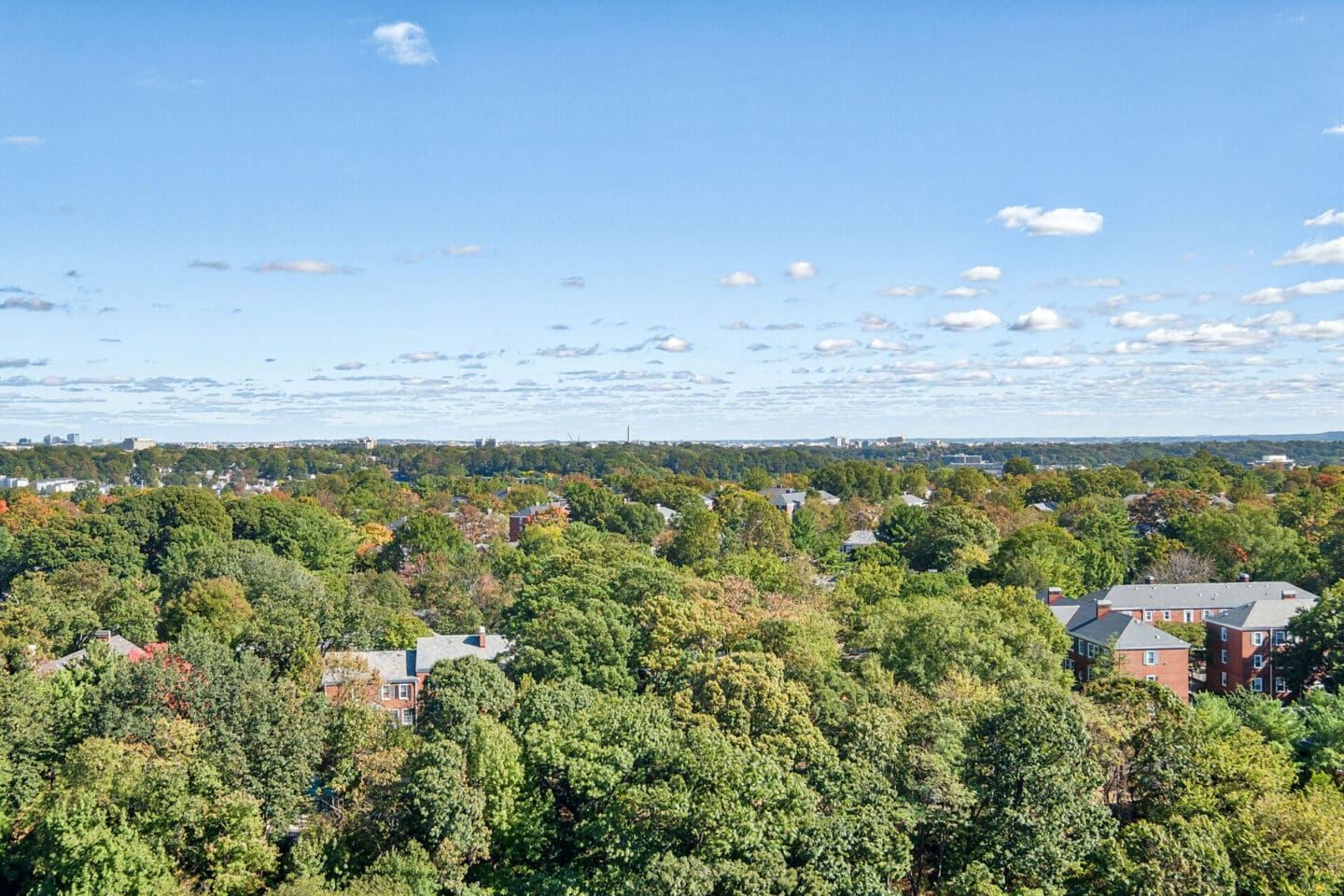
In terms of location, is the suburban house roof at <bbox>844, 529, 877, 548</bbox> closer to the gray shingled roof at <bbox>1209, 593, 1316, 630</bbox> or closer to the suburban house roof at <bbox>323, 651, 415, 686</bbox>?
the gray shingled roof at <bbox>1209, 593, 1316, 630</bbox>

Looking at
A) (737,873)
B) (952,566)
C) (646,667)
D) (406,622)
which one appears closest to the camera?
(737,873)

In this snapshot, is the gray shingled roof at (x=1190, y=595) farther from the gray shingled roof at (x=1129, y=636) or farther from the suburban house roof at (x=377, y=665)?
the suburban house roof at (x=377, y=665)

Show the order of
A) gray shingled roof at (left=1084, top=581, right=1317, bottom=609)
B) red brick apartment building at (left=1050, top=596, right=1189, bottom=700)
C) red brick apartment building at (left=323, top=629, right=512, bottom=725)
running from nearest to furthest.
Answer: red brick apartment building at (left=323, top=629, right=512, bottom=725) < red brick apartment building at (left=1050, top=596, right=1189, bottom=700) < gray shingled roof at (left=1084, top=581, right=1317, bottom=609)

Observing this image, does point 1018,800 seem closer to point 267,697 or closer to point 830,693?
point 830,693

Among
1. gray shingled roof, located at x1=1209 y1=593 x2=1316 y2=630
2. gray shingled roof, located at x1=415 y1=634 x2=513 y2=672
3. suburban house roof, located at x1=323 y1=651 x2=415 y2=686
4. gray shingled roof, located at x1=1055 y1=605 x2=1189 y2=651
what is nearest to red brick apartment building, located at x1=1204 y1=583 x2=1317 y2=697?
gray shingled roof, located at x1=1209 y1=593 x2=1316 y2=630

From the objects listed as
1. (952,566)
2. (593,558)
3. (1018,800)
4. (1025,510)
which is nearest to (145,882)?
(1018,800)

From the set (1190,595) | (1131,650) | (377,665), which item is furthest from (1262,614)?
(377,665)
